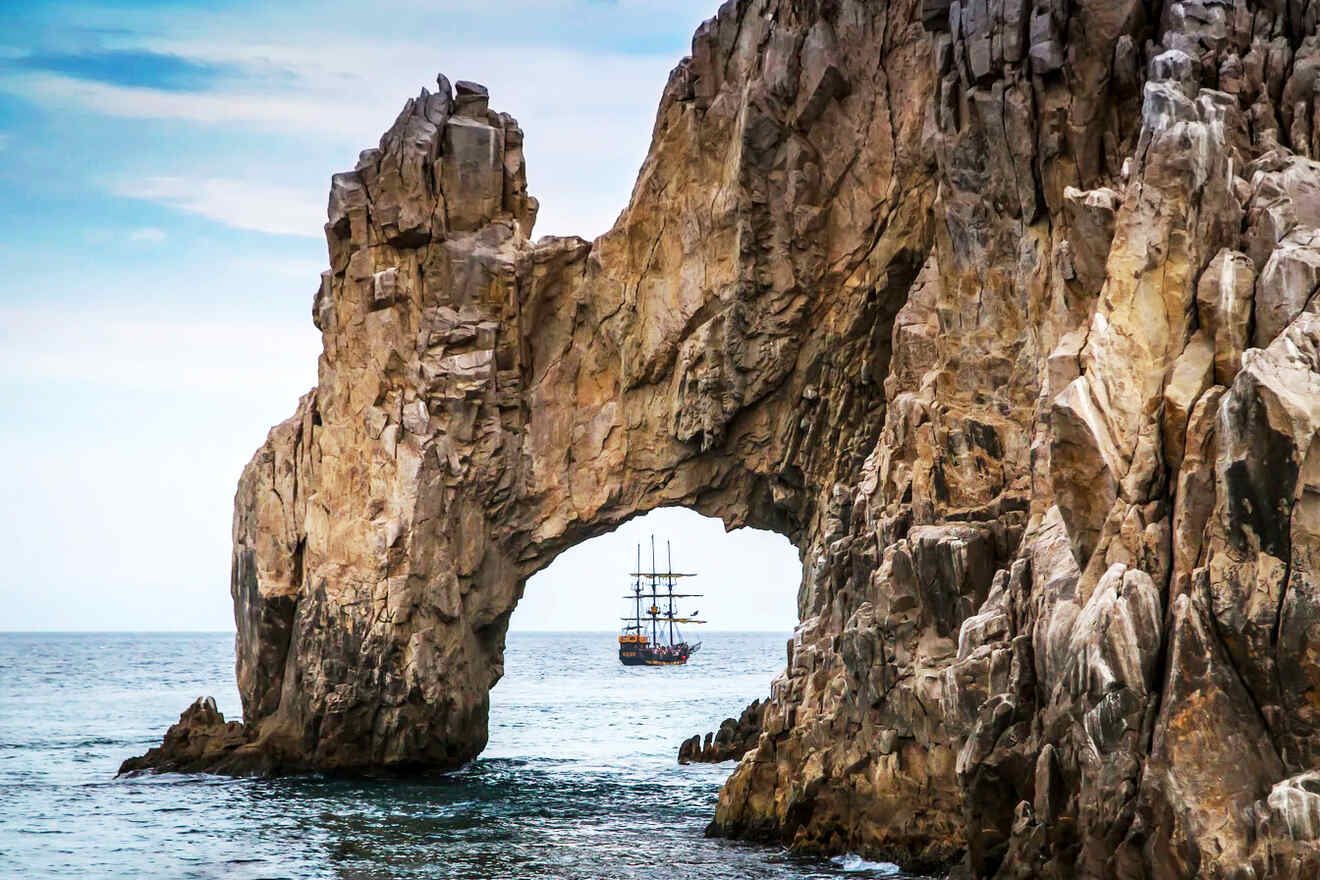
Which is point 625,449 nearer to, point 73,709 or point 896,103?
point 896,103

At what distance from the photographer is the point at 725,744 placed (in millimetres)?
55875

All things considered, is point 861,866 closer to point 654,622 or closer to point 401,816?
point 401,816

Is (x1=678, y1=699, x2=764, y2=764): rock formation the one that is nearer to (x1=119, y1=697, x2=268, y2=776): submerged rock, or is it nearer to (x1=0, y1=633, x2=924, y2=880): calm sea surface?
(x1=0, y1=633, x2=924, y2=880): calm sea surface

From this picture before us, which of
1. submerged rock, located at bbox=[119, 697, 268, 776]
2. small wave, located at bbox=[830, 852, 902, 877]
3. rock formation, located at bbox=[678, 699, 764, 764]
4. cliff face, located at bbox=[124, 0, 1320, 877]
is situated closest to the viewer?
cliff face, located at bbox=[124, 0, 1320, 877]

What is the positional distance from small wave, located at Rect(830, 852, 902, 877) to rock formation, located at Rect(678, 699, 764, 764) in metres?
22.4

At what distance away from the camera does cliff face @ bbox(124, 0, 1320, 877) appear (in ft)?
72.1

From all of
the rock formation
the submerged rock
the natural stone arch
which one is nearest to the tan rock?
the natural stone arch

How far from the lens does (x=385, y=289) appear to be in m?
47.0

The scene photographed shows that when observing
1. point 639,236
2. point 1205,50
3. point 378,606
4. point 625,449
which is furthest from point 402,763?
point 1205,50

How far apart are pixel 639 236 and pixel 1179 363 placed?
2396 cm

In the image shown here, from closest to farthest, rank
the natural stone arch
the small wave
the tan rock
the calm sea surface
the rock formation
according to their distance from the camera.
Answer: the tan rock < the small wave < the calm sea surface < the natural stone arch < the rock formation

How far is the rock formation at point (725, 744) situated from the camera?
55.3 m

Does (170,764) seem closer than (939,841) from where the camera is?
No

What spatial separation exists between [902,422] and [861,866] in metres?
10.4
